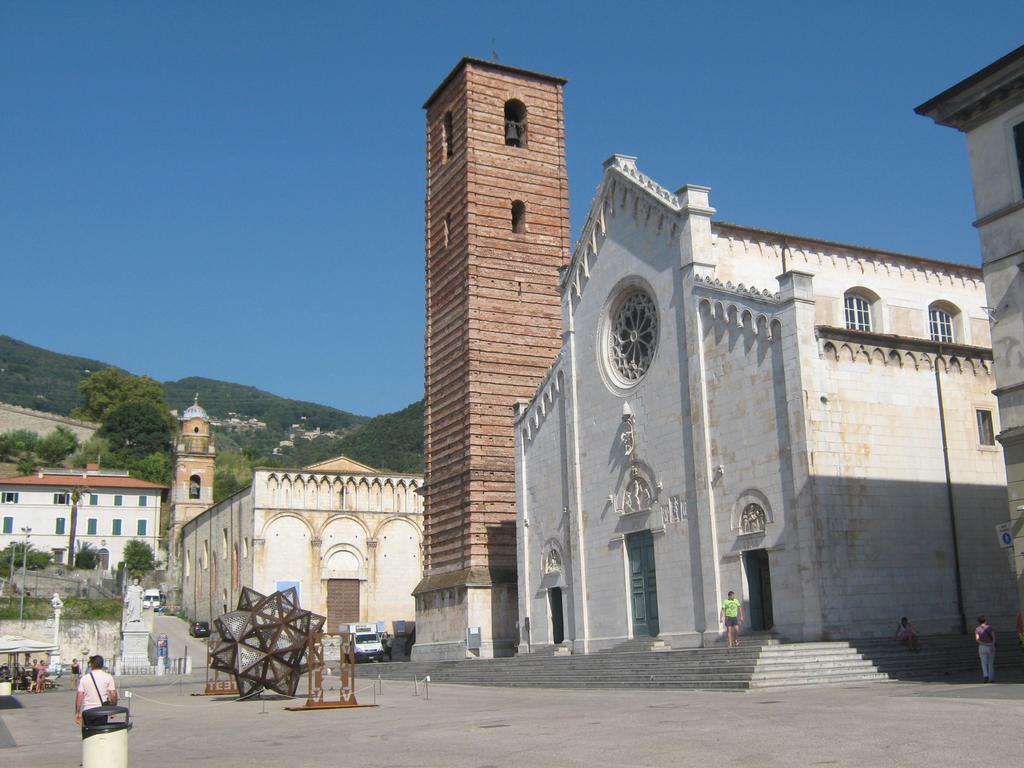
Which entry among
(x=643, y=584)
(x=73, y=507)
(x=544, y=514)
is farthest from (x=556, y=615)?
(x=73, y=507)

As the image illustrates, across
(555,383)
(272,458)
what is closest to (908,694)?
(555,383)

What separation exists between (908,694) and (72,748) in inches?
510

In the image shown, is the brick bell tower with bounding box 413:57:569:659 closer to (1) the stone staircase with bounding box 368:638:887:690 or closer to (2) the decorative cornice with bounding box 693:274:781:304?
(1) the stone staircase with bounding box 368:638:887:690

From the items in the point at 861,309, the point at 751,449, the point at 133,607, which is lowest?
the point at 133,607

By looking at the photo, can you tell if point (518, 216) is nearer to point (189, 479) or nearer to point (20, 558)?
point (189, 479)

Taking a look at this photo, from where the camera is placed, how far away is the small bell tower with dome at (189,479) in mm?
77938

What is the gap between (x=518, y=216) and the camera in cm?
4278

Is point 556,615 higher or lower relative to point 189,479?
lower

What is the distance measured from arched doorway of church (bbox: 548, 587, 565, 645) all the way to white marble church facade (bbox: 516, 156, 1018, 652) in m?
0.06

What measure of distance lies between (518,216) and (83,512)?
57384 millimetres

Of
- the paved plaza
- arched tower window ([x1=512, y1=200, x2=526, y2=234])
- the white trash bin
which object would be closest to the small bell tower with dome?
arched tower window ([x1=512, y1=200, x2=526, y2=234])

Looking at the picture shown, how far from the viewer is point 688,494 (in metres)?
28.4

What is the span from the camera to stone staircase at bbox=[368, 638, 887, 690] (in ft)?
72.4

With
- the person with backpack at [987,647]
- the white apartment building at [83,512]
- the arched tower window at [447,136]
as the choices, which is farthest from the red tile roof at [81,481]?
the person with backpack at [987,647]
